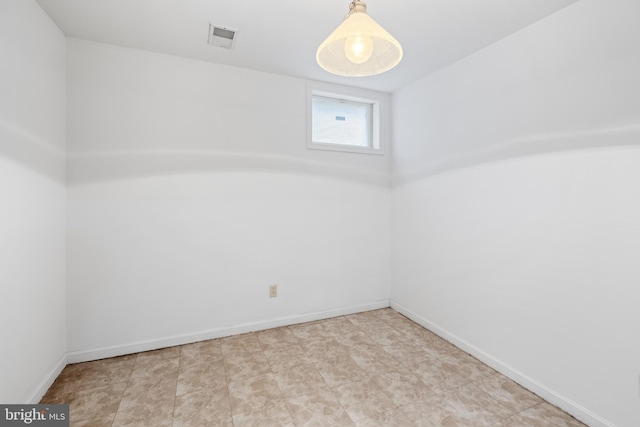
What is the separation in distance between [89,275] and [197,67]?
6.20 ft

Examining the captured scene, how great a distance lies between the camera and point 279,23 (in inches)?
76.2

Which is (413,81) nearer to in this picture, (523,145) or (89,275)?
(523,145)

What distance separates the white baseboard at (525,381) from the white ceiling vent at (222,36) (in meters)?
2.97

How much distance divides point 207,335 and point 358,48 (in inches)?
98.1

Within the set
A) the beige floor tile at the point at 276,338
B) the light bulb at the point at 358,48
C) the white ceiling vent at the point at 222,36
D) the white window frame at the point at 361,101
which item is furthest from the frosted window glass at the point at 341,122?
the beige floor tile at the point at 276,338

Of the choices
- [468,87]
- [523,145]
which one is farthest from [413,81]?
[523,145]

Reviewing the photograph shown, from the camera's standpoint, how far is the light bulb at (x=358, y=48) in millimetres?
1238

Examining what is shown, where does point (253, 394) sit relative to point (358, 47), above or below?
below

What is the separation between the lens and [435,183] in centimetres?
267

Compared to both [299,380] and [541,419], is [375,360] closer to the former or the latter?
[299,380]

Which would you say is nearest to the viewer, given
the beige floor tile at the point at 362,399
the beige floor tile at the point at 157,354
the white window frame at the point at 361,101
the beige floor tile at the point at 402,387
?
the beige floor tile at the point at 362,399

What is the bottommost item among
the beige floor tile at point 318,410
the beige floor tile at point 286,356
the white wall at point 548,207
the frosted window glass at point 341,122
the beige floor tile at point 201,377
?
the beige floor tile at point 318,410

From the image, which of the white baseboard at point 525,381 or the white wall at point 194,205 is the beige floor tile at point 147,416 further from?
the white baseboard at point 525,381

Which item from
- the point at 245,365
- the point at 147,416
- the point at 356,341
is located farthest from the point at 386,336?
the point at 147,416
